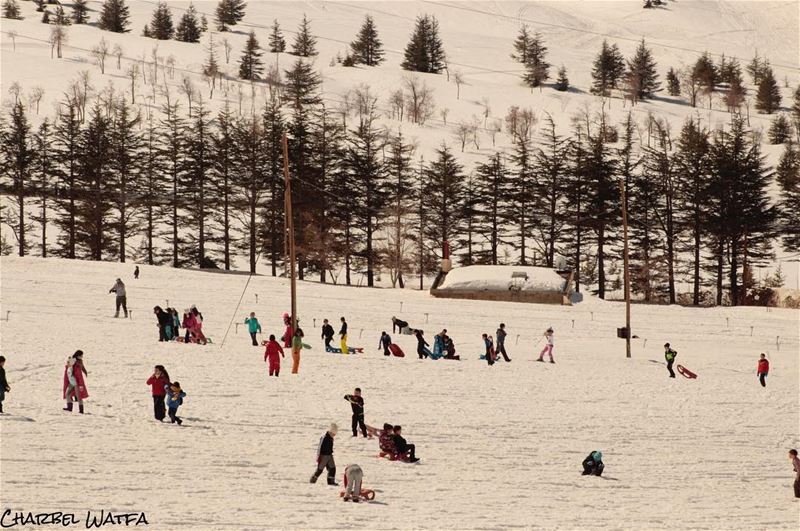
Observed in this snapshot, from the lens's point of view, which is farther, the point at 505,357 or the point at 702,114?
the point at 702,114

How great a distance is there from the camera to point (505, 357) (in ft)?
114

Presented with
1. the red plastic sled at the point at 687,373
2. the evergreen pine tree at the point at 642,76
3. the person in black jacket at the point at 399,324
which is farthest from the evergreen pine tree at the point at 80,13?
the red plastic sled at the point at 687,373

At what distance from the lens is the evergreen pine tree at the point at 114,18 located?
17112 centimetres

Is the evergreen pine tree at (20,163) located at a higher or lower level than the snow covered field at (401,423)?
higher

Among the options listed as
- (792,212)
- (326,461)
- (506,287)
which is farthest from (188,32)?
(326,461)

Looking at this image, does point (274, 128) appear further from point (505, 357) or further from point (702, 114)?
point (702, 114)

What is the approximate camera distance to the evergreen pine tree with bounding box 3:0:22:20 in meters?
170

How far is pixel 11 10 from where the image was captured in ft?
563

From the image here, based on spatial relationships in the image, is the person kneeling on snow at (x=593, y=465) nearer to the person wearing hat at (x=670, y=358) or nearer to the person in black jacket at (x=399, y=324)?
the person wearing hat at (x=670, y=358)

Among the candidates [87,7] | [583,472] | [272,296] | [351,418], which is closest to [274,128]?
[272,296]

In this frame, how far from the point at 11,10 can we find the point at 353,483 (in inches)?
6852

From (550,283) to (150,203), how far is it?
88.8 feet

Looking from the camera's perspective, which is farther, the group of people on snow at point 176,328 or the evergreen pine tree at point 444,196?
the evergreen pine tree at point 444,196

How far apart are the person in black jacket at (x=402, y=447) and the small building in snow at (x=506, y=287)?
30897 mm
